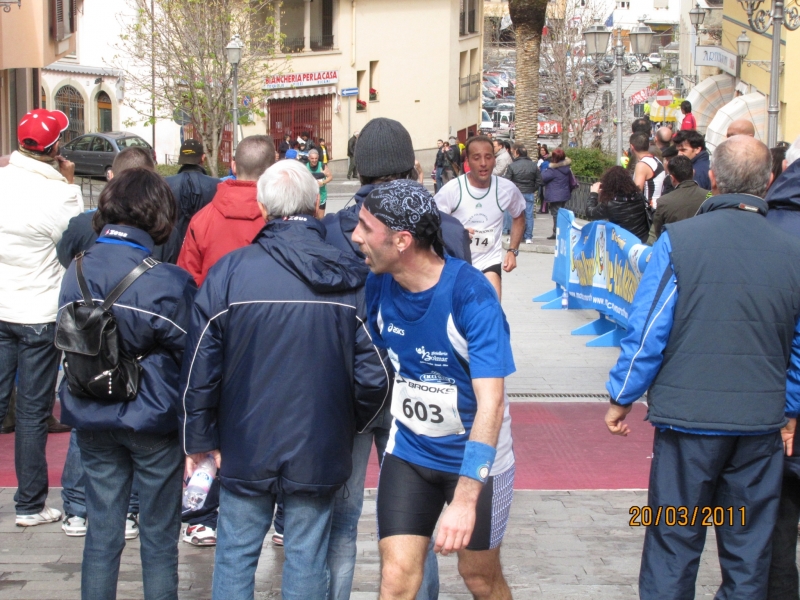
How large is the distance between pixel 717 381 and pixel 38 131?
3443 millimetres

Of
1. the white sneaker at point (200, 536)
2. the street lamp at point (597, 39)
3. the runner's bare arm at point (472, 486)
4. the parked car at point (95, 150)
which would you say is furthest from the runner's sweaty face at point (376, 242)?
the parked car at point (95, 150)

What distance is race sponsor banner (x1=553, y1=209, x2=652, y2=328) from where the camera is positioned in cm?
922

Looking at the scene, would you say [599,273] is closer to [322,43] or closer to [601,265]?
[601,265]

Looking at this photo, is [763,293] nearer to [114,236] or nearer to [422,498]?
[422,498]

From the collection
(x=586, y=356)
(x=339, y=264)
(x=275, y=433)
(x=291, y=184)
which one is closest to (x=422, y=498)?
(x=275, y=433)

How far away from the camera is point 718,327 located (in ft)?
12.0

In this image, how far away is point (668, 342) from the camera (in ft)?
12.3

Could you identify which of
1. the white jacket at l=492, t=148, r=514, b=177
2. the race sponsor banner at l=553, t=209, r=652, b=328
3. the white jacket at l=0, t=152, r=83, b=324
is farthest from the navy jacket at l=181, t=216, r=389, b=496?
the white jacket at l=492, t=148, r=514, b=177

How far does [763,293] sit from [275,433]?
1758 mm

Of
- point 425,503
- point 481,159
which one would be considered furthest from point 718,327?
point 481,159

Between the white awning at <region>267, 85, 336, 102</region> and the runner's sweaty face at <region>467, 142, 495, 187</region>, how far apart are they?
108ft

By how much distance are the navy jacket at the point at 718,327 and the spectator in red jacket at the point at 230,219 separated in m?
2.20

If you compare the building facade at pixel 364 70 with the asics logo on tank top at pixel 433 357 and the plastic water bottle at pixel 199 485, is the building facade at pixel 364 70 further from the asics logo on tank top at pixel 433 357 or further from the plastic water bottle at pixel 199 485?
the asics logo on tank top at pixel 433 357

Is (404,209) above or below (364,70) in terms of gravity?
below
